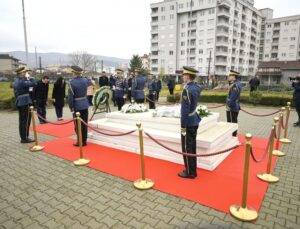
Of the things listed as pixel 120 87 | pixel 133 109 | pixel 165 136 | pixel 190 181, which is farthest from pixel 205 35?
pixel 190 181

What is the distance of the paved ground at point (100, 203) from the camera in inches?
135

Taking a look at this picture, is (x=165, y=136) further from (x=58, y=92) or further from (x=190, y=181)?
(x=58, y=92)

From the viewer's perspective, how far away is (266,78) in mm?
52750

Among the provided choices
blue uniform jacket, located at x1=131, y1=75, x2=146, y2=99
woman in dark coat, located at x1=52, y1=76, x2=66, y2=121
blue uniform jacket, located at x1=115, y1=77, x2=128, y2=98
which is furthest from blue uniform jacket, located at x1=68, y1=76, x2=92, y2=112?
blue uniform jacket, located at x1=115, y1=77, x2=128, y2=98

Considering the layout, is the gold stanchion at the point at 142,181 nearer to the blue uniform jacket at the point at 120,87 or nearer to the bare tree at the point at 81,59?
the blue uniform jacket at the point at 120,87

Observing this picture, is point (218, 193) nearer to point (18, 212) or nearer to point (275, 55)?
point (18, 212)

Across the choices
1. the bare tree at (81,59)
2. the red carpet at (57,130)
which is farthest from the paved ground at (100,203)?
the bare tree at (81,59)

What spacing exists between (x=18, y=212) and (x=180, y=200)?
2.62 m

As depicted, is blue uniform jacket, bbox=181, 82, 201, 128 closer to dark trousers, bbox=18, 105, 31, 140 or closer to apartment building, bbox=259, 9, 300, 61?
dark trousers, bbox=18, 105, 31, 140

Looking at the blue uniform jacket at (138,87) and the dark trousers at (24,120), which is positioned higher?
the blue uniform jacket at (138,87)

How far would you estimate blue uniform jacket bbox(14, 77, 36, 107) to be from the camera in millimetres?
7070

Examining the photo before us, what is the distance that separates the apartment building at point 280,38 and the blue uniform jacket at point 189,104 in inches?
3020

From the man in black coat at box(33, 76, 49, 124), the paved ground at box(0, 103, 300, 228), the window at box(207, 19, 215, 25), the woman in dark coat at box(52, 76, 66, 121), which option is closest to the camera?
the paved ground at box(0, 103, 300, 228)

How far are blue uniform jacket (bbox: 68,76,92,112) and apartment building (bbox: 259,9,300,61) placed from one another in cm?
7646
